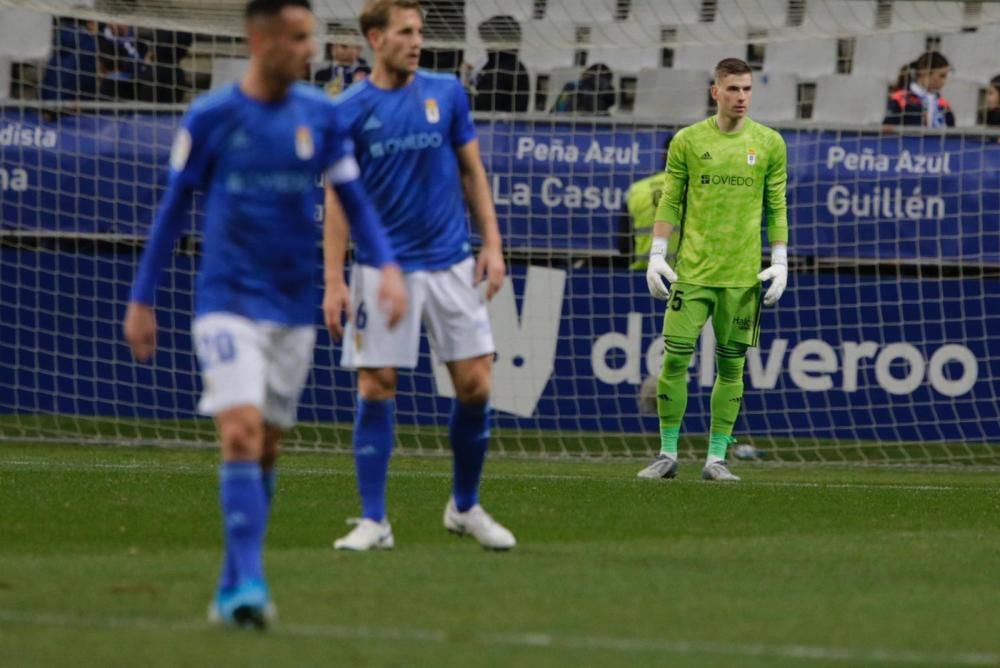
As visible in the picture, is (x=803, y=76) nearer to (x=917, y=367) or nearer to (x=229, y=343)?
(x=917, y=367)

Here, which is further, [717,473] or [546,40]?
[546,40]

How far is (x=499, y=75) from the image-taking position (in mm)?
16016

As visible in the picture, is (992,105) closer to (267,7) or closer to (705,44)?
(705,44)

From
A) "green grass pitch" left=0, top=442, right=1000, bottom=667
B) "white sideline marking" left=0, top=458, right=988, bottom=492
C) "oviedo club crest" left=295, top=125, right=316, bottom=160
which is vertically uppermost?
"oviedo club crest" left=295, top=125, right=316, bottom=160

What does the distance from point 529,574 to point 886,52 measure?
11.5 m

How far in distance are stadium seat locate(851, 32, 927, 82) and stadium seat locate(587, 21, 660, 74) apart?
1847mm

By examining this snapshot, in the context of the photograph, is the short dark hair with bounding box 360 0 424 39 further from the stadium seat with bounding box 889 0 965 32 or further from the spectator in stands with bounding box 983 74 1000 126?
the spectator in stands with bounding box 983 74 1000 126

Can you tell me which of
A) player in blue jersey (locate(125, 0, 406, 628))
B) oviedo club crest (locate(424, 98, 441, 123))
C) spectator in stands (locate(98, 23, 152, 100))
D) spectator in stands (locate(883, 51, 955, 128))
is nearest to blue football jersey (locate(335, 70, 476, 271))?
oviedo club crest (locate(424, 98, 441, 123))

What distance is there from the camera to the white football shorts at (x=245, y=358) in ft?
19.7

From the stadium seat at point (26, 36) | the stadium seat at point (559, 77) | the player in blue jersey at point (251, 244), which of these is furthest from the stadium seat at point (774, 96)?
the player in blue jersey at point (251, 244)

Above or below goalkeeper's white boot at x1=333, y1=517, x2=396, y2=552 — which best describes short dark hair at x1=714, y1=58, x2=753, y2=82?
above

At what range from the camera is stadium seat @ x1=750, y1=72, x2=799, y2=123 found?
1748 cm

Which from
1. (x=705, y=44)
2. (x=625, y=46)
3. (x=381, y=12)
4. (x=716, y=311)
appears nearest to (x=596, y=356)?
(x=625, y=46)

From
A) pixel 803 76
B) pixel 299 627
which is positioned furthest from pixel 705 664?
pixel 803 76
